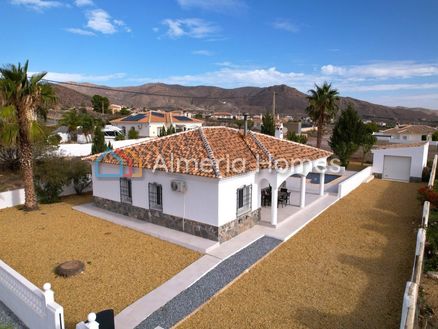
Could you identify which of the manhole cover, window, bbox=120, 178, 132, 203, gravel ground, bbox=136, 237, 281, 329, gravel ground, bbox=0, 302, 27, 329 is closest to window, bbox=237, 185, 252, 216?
gravel ground, bbox=136, 237, 281, 329

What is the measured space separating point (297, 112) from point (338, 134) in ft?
487

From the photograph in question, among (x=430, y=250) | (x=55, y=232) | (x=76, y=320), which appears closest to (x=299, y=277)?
(x=430, y=250)

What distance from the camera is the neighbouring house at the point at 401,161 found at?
27.6m

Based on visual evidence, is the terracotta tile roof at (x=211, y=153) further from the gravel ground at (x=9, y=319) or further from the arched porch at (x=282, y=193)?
the gravel ground at (x=9, y=319)

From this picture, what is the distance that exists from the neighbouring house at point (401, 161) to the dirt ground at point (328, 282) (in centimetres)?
1334

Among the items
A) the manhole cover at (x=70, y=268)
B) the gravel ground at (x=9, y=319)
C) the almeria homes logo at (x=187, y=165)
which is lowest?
the gravel ground at (x=9, y=319)

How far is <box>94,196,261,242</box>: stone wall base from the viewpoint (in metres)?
13.6

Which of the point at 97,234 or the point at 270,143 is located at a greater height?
the point at 270,143

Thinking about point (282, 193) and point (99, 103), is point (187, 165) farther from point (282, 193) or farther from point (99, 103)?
point (99, 103)

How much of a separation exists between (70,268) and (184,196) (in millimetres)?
5475

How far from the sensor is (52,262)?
1162 cm

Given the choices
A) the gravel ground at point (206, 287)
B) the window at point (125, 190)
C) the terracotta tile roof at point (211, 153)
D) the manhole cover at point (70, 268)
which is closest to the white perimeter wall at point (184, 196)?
the window at point (125, 190)

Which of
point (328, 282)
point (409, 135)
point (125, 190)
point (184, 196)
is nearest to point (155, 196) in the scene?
point (184, 196)

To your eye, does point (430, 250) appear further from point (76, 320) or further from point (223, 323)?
point (76, 320)
